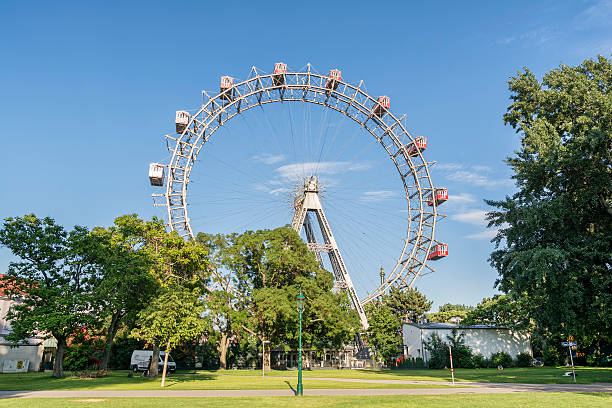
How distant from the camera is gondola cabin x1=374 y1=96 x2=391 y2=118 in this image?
5144 centimetres

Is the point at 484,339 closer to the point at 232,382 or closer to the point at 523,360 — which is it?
the point at 523,360

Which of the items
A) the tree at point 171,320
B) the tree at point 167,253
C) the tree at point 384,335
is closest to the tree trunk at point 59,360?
the tree at point 167,253

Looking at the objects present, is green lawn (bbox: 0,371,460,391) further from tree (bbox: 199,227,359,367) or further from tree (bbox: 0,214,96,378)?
tree (bbox: 199,227,359,367)

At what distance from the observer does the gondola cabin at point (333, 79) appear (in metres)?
50.0

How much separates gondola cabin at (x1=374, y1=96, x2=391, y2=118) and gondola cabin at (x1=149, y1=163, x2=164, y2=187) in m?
26.3

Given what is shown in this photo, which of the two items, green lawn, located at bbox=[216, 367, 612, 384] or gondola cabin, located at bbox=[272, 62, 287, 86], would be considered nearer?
green lawn, located at bbox=[216, 367, 612, 384]

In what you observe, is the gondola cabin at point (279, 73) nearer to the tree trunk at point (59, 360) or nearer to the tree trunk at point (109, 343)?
the tree trunk at point (109, 343)

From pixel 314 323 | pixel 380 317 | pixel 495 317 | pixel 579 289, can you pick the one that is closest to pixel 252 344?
pixel 314 323

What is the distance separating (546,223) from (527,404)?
12821 millimetres

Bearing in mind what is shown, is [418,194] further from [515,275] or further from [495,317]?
[515,275]

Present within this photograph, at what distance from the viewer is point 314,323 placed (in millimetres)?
42250

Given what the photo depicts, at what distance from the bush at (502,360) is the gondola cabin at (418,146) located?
24763 mm

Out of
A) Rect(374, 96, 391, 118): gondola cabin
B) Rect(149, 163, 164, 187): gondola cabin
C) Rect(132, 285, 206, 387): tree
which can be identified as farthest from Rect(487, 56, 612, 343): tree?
Rect(149, 163, 164, 187): gondola cabin

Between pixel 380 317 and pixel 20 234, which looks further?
pixel 380 317
